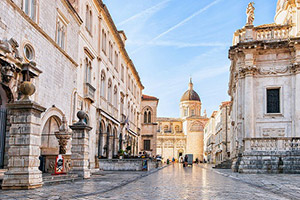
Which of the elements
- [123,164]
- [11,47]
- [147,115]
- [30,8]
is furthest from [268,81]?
[147,115]

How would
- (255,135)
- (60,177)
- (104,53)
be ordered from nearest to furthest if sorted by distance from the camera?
(60,177)
(255,135)
(104,53)

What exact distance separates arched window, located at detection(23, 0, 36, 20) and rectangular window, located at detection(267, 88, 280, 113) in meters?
16.8

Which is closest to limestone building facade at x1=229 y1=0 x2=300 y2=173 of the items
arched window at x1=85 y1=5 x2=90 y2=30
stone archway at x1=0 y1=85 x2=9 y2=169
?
arched window at x1=85 y1=5 x2=90 y2=30

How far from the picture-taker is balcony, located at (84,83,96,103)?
23.0 meters

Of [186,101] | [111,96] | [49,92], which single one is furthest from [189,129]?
[49,92]

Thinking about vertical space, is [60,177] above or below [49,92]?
below

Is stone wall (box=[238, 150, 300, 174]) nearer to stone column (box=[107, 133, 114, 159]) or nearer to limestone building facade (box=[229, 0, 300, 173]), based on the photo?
limestone building facade (box=[229, 0, 300, 173])

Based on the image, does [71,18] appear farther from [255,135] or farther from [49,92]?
[255,135]

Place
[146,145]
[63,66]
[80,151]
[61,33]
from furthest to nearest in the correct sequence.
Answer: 1. [146,145]
2. [61,33]
3. [63,66]
4. [80,151]

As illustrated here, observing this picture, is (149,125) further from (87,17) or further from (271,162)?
(271,162)

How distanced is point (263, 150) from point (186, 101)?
8395 cm

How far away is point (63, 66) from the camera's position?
19.2 meters

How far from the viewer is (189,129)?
99.4 metres

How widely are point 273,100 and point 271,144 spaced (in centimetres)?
385
